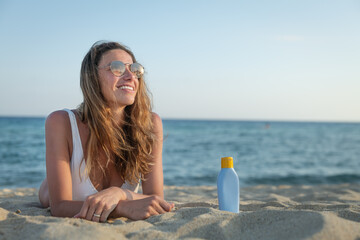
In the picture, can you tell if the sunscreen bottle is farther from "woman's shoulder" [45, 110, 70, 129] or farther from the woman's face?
"woman's shoulder" [45, 110, 70, 129]

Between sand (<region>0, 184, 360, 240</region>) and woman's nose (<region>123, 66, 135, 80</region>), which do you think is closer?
sand (<region>0, 184, 360, 240</region>)

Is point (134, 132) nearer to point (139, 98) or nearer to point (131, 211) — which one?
point (139, 98)

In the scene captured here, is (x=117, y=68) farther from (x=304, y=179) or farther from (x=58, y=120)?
(x=304, y=179)

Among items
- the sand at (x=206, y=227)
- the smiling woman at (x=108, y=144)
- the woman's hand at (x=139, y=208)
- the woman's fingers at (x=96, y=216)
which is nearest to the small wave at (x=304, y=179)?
the smiling woman at (x=108, y=144)

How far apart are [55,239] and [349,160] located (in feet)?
42.4

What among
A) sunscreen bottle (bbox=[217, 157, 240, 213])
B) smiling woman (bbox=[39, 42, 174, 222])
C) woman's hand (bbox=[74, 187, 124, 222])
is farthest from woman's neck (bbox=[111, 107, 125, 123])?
sunscreen bottle (bbox=[217, 157, 240, 213])

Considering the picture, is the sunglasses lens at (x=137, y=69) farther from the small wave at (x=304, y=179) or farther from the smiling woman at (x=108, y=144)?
the small wave at (x=304, y=179)

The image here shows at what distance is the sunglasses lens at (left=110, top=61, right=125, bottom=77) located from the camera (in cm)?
278

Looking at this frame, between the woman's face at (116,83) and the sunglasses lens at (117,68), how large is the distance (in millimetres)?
30

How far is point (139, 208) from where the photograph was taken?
7.65 ft

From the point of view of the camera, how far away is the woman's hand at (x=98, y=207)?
2.20 metres

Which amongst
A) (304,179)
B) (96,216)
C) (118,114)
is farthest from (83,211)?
(304,179)

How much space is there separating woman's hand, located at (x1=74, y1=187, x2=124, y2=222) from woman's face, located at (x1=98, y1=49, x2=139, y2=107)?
0.89 metres

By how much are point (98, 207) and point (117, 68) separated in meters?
1.24
